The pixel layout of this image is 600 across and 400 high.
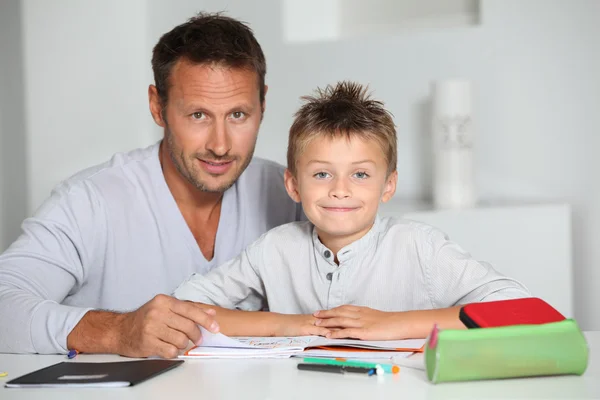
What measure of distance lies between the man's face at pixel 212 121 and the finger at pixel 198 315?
727 mm

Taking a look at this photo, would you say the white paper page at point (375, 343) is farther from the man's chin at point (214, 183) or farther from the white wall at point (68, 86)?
the white wall at point (68, 86)

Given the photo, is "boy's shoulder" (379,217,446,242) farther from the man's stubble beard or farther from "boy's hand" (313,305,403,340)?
the man's stubble beard

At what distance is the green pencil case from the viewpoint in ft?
3.66

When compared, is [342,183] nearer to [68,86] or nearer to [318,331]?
[318,331]

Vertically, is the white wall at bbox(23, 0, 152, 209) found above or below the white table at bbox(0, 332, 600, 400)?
above

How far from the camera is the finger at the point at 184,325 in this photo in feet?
4.65

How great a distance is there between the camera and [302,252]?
1870mm

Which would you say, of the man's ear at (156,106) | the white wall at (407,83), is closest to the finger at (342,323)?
the man's ear at (156,106)

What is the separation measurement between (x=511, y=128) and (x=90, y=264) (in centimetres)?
173

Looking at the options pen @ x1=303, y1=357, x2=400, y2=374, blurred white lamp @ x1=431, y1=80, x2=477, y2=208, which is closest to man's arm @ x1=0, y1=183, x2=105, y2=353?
pen @ x1=303, y1=357, x2=400, y2=374

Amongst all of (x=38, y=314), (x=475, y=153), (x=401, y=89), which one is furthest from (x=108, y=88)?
(x=38, y=314)

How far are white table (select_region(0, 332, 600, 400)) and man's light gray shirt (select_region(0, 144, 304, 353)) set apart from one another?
2.48 feet

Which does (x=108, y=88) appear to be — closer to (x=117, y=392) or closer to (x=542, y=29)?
(x=542, y=29)

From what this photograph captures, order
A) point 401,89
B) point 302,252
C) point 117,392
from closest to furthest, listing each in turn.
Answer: point 117,392, point 302,252, point 401,89
